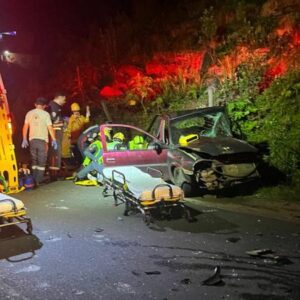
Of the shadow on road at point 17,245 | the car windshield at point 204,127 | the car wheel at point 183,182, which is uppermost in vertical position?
the car windshield at point 204,127

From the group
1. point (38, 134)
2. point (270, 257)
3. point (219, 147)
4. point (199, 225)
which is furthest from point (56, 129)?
point (270, 257)

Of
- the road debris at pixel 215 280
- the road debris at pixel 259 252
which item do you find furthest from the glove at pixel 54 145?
the road debris at pixel 215 280

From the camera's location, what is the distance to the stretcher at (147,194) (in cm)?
758

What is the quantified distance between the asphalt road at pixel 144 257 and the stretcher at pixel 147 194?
0.27 metres

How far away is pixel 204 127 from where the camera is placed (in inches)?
421

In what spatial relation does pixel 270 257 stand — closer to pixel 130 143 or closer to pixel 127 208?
pixel 127 208

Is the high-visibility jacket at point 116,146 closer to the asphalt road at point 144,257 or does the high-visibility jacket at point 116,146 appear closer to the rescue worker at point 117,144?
the rescue worker at point 117,144

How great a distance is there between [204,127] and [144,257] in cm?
503

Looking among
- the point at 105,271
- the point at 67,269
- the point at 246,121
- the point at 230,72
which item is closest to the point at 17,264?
the point at 67,269

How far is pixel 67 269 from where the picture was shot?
5.80 meters

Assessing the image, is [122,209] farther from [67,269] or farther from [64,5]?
[64,5]

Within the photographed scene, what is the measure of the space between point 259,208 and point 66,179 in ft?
18.4

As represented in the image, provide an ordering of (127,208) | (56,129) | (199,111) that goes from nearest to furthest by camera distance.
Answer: (127,208), (199,111), (56,129)

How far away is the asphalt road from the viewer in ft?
16.7
